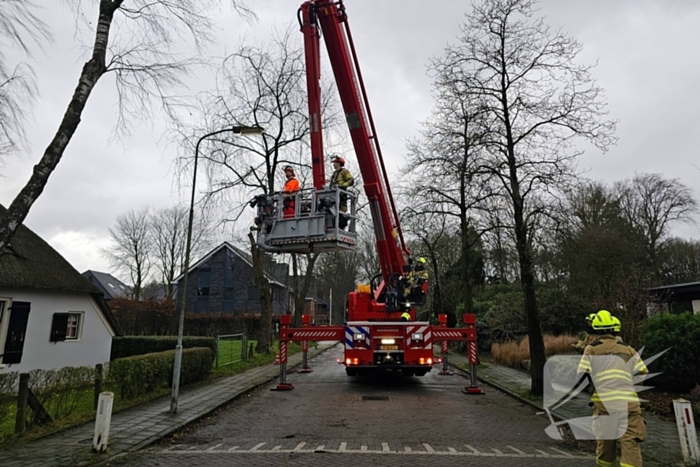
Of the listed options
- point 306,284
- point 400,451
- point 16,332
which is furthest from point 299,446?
point 306,284

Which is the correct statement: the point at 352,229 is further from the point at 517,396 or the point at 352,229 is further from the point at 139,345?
the point at 139,345

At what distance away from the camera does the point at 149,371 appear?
11281 millimetres

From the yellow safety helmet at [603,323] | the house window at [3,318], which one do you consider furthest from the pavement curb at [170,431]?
the house window at [3,318]

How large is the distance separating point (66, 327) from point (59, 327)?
1.41ft

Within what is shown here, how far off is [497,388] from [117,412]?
10048 mm

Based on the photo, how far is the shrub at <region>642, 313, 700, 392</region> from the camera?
10.1 metres

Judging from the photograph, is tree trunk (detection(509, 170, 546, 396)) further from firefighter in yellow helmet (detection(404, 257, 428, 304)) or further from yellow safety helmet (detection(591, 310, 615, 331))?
yellow safety helmet (detection(591, 310, 615, 331))

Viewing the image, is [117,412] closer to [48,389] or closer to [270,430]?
[48,389]

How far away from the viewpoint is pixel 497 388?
13.5 m

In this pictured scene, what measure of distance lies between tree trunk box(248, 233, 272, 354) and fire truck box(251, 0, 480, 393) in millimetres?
7647

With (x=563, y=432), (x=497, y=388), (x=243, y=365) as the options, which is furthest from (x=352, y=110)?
(x=243, y=365)

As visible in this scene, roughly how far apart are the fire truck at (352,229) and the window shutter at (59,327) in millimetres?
8233

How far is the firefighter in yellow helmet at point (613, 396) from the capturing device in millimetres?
4957

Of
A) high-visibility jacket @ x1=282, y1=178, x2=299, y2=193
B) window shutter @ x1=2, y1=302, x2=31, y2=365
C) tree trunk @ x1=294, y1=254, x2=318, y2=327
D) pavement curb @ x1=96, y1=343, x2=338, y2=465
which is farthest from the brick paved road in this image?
tree trunk @ x1=294, y1=254, x2=318, y2=327
